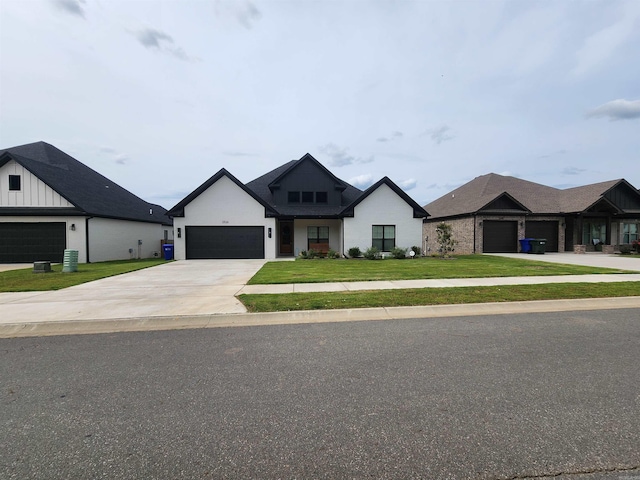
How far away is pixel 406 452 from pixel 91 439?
2661 mm

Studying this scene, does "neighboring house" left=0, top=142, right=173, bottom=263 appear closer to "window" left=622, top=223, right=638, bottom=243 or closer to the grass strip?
the grass strip

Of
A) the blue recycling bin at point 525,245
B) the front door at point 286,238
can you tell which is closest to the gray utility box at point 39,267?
the front door at point 286,238

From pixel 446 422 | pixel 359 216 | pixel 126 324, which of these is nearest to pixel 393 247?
pixel 359 216

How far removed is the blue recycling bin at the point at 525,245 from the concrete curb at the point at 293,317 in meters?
17.9

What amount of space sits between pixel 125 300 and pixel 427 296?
754cm

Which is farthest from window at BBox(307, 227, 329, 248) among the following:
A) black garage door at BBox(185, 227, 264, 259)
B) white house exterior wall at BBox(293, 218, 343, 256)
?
black garage door at BBox(185, 227, 264, 259)

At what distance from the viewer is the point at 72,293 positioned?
913 cm

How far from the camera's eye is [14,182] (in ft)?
63.8

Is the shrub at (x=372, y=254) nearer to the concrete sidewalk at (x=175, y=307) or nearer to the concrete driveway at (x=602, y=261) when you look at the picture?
the concrete driveway at (x=602, y=261)

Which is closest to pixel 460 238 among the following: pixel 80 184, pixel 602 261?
pixel 602 261

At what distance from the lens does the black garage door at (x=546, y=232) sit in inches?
1014

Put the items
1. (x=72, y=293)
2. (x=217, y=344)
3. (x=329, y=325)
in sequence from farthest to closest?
(x=72, y=293), (x=329, y=325), (x=217, y=344)

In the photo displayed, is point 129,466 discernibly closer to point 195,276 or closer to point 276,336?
point 276,336

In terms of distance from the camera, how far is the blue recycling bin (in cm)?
2390
